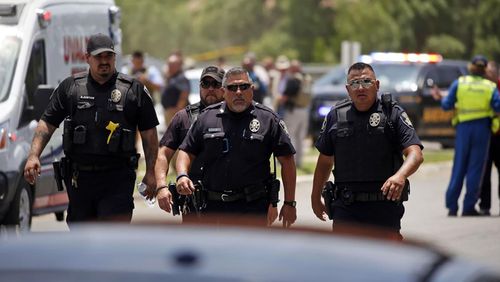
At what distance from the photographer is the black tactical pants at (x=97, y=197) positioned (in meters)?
8.77

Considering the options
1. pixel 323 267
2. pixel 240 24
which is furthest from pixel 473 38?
pixel 323 267

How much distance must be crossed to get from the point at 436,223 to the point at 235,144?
659 cm

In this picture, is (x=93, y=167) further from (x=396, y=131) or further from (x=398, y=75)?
(x=398, y=75)

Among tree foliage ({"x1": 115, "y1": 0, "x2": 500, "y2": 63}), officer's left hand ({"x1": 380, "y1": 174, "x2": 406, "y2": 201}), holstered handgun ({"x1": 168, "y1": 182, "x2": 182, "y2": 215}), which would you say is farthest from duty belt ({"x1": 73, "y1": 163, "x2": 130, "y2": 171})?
tree foliage ({"x1": 115, "y1": 0, "x2": 500, "y2": 63})

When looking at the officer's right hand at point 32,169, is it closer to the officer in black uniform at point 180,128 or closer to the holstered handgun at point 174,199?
the officer in black uniform at point 180,128

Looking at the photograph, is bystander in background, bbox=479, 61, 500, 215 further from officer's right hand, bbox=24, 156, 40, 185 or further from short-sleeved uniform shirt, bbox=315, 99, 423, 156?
officer's right hand, bbox=24, 156, 40, 185

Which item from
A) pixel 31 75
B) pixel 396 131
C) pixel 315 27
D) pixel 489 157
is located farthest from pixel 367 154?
pixel 315 27

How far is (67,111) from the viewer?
29.5 feet

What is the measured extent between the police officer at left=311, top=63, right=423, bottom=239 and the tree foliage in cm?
4461

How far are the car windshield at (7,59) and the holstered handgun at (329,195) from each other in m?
3.98

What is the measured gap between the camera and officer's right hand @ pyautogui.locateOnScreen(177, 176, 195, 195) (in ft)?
26.3

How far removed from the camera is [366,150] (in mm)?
8164

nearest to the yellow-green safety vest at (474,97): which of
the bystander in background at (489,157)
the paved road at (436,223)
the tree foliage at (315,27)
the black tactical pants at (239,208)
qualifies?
the bystander in background at (489,157)

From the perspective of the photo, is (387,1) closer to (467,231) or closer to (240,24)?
(240,24)
